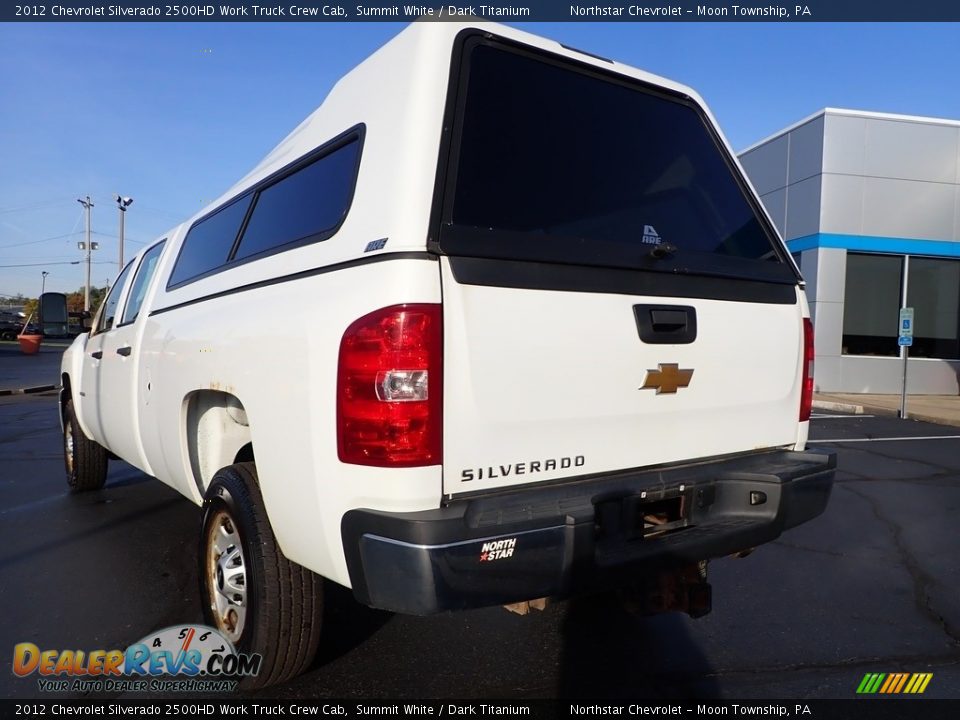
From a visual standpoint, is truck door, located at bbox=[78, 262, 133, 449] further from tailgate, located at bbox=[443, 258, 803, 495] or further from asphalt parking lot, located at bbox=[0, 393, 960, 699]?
tailgate, located at bbox=[443, 258, 803, 495]

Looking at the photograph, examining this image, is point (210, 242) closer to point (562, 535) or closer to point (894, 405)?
point (562, 535)

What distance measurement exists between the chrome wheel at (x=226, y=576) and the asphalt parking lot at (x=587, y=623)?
1.04ft

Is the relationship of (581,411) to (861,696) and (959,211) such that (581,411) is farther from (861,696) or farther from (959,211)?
(959,211)

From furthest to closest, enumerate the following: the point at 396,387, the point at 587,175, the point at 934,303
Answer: the point at 934,303
the point at 587,175
the point at 396,387

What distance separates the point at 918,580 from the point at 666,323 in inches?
106

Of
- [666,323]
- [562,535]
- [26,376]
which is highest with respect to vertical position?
[666,323]

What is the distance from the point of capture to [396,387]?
1963 millimetres

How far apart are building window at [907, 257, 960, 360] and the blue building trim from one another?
322 millimetres

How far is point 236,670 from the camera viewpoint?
257 cm

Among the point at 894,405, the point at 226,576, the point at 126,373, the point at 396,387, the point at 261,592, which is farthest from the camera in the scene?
the point at 894,405

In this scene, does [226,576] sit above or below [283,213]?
below

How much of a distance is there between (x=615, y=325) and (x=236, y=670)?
1.88 m

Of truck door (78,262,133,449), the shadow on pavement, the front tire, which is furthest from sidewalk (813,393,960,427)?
truck door (78,262,133,449)

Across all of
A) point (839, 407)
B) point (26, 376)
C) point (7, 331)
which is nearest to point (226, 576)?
point (839, 407)
